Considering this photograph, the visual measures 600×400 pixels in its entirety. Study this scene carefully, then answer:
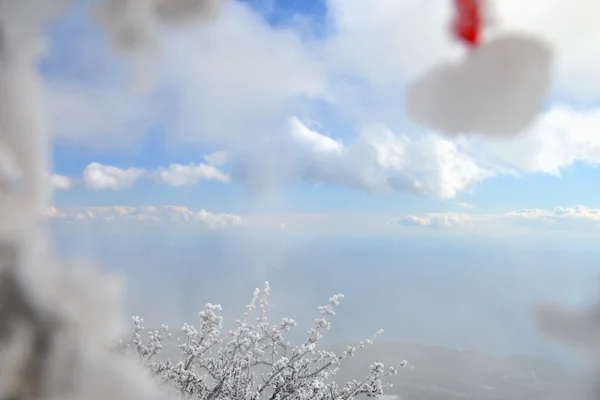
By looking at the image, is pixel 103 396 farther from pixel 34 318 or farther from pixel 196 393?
pixel 196 393

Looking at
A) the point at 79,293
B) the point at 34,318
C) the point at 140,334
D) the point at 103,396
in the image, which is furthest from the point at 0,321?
the point at 140,334

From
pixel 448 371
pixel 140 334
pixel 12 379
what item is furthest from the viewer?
pixel 448 371

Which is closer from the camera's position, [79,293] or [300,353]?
[79,293]

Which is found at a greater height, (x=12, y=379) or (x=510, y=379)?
(x=510, y=379)

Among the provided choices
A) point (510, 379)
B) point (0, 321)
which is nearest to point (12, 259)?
point (0, 321)

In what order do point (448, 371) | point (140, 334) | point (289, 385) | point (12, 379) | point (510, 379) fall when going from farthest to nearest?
point (448, 371) → point (140, 334) → point (289, 385) → point (510, 379) → point (12, 379)

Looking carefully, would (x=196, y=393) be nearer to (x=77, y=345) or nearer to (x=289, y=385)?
(x=289, y=385)

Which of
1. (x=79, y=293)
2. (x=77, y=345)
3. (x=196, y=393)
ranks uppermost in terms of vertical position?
(x=79, y=293)
